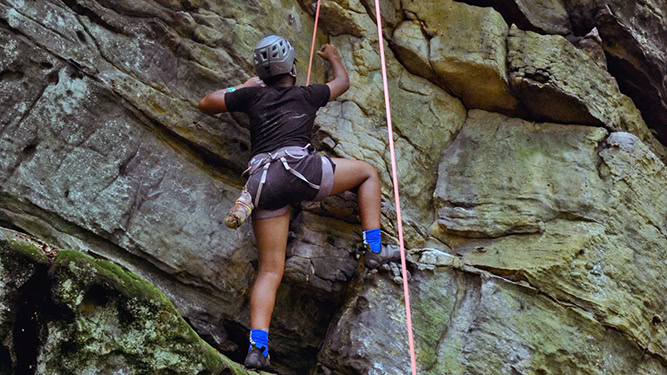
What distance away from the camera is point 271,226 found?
526 cm

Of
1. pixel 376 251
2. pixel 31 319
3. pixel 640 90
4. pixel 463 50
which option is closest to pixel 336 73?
pixel 463 50

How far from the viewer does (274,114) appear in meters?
5.54

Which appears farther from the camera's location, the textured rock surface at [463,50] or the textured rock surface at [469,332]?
the textured rock surface at [463,50]

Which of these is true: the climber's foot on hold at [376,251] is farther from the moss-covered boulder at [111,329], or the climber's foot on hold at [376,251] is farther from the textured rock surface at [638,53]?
the textured rock surface at [638,53]

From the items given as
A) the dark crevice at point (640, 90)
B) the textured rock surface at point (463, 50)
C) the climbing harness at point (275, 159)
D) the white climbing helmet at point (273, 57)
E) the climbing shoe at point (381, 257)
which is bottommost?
the climbing shoe at point (381, 257)

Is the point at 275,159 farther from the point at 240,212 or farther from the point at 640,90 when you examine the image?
the point at 640,90

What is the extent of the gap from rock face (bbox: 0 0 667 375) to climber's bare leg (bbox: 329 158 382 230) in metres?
0.30

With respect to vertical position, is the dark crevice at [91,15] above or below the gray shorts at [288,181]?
above

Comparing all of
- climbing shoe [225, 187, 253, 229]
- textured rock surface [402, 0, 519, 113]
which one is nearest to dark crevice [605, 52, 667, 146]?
textured rock surface [402, 0, 519, 113]

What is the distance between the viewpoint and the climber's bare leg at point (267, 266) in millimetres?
4926

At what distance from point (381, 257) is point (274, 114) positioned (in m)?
1.45

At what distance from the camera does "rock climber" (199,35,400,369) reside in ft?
17.0

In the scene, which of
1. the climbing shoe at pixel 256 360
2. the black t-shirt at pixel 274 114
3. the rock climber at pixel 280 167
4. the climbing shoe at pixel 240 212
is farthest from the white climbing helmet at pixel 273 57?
the climbing shoe at pixel 256 360

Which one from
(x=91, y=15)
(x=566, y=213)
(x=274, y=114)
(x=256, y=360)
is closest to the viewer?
(x=256, y=360)
